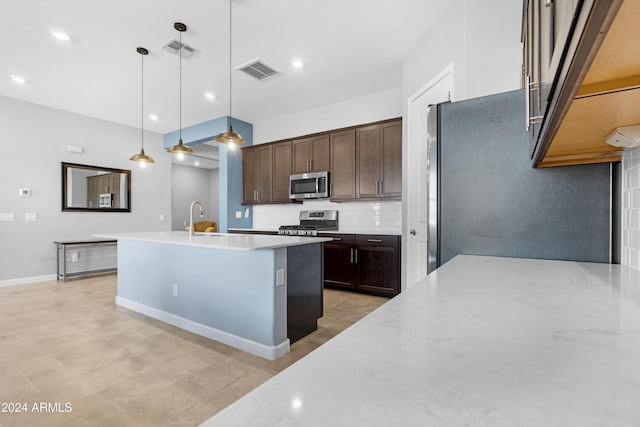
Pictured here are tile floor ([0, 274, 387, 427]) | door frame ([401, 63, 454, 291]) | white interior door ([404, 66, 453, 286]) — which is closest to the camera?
tile floor ([0, 274, 387, 427])

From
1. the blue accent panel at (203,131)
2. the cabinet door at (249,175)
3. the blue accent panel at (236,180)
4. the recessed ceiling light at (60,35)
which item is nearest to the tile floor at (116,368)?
the blue accent panel at (236,180)

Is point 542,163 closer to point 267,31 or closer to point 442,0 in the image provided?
point 442,0

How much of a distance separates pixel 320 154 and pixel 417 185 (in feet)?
6.46

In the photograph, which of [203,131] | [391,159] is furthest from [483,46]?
Answer: [203,131]

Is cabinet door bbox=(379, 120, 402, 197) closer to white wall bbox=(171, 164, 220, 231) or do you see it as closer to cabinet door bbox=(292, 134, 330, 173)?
cabinet door bbox=(292, 134, 330, 173)

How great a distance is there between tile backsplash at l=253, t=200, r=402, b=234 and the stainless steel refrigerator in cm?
245

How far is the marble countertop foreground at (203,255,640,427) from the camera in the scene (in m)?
0.30

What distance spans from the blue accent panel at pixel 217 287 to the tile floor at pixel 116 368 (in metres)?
0.19

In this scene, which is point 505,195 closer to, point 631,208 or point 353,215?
point 631,208

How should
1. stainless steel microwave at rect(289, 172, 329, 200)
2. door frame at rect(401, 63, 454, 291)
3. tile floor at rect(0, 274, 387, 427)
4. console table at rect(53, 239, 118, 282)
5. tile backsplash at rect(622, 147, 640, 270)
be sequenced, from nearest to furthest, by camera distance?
tile backsplash at rect(622, 147, 640, 270) → tile floor at rect(0, 274, 387, 427) → door frame at rect(401, 63, 454, 291) → stainless steel microwave at rect(289, 172, 329, 200) → console table at rect(53, 239, 118, 282)

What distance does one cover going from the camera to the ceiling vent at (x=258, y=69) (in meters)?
3.62

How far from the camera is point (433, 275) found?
3.41 feet

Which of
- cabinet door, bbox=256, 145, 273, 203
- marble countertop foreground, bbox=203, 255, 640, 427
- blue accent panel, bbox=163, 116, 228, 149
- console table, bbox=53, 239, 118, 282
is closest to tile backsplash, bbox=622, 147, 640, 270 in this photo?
marble countertop foreground, bbox=203, 255, 640, 427

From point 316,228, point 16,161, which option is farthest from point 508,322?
point 16,161
